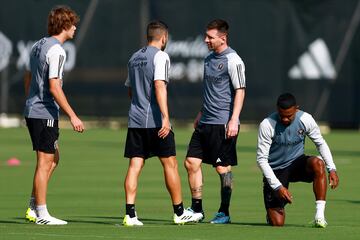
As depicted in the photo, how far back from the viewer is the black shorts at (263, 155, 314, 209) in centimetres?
1473

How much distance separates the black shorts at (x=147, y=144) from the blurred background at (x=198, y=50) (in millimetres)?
19633

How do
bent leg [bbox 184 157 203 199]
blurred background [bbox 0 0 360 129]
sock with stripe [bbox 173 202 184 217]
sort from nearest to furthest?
sock with stripe [bbox 173 202 184 217]
bent leg [bbox 184 157 203 199]
blurred background [bbox 0 0 360 129]

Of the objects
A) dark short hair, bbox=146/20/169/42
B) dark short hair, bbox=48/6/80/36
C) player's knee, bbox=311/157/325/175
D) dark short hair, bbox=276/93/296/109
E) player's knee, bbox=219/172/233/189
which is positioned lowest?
player's knee, bbox=219/172/233/189

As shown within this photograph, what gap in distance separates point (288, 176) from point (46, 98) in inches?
104

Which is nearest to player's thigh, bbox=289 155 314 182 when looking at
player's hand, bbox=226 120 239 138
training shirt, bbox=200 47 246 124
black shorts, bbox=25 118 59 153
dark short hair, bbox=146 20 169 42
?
player's hand, bbox=226 120 239 138

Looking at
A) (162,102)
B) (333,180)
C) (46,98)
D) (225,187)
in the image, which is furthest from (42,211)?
(333,180)

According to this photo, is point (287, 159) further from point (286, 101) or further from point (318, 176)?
point (286, 101)

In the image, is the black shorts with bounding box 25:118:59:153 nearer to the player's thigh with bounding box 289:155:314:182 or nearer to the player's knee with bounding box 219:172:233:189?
the player's knee with bounding box 219:172:233:189

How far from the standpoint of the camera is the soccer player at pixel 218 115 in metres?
15.2

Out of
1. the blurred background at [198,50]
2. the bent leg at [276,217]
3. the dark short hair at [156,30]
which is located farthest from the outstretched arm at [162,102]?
the blurred background at [198,50]

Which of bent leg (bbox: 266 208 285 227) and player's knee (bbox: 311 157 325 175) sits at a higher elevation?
player's knee (bbox: 311 157 325 175)

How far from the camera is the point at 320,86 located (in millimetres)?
34188

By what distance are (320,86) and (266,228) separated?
20216mm

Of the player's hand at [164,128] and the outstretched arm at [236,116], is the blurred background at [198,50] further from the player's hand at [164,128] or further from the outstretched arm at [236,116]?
the player's hand at [164,128]
